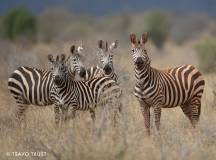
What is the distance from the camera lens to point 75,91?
13289 mm

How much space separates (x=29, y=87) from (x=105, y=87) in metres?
1.93

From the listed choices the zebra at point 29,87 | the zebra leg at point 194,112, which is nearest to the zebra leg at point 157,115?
the zebra leg at point 194,112

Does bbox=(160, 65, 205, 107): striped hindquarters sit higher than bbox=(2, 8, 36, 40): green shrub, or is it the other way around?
bbox=(2, 8, 36, 40): green shrub

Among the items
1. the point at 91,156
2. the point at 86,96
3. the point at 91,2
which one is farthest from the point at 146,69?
the point at 91,2

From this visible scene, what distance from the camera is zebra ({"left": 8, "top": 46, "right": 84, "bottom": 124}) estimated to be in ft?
47.4

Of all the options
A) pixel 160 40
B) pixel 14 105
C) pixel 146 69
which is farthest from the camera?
pixel 160 40

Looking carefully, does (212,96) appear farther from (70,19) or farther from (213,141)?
(70,19)

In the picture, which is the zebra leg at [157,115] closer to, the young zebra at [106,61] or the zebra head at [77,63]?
the young zebra at [106,61]

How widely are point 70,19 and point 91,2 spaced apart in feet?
191

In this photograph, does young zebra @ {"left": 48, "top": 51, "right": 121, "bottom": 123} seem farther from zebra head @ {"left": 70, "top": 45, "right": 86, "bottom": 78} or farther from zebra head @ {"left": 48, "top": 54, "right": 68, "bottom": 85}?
zebra head @ {"left": 70, "top": 45, "right": 86, "bottom": 78}

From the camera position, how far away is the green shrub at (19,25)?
4516cm

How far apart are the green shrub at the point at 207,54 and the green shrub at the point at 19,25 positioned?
18124 mm

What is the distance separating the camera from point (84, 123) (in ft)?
34.4

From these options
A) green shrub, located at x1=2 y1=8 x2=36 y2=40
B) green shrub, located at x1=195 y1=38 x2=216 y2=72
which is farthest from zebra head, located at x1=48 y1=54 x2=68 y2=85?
green shrub, located at x1=2 y1=8 x2=36 y2=40
